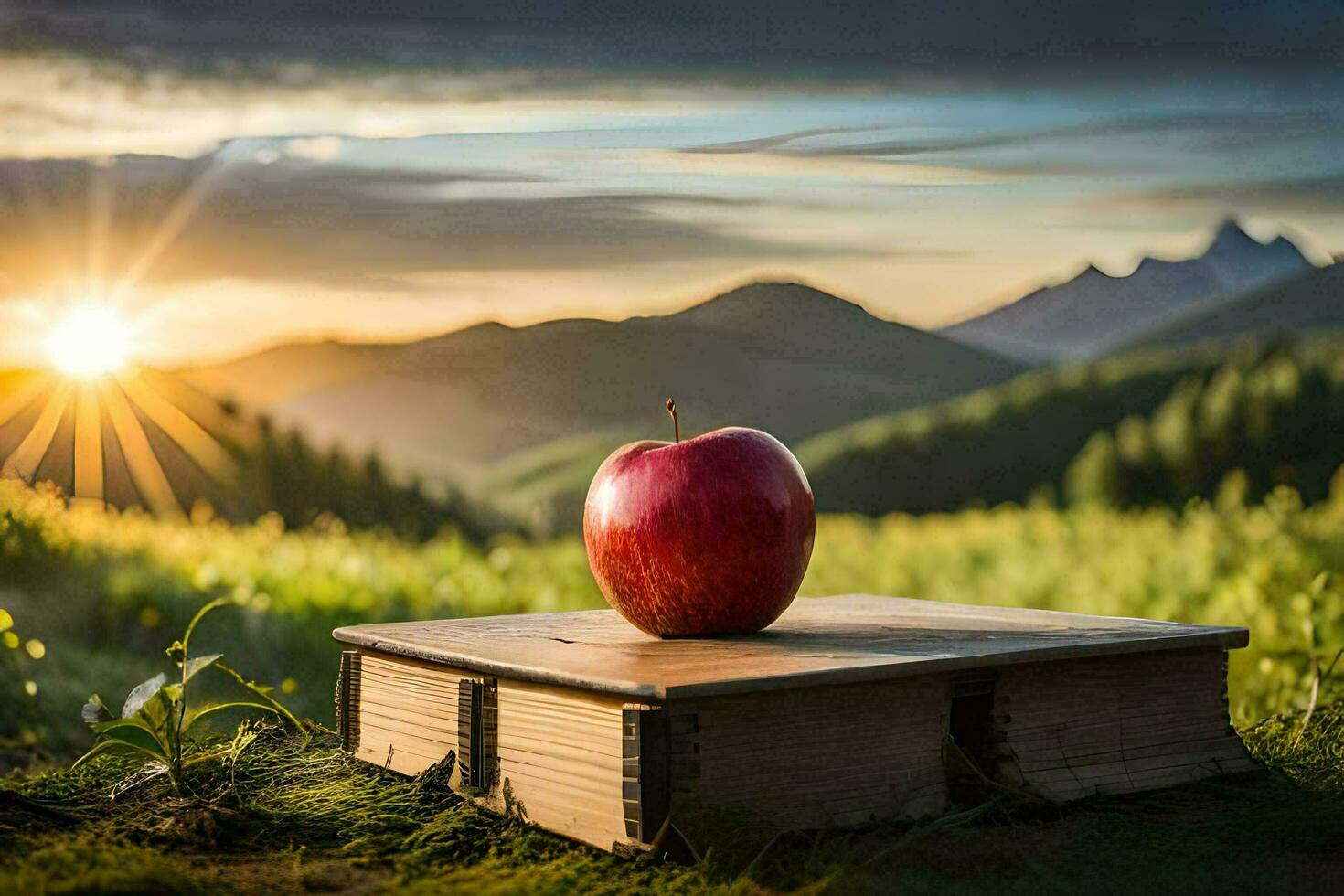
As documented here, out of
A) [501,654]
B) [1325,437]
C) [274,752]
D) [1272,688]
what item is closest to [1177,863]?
[501,654]

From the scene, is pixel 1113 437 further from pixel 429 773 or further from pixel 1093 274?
pixel 429 773

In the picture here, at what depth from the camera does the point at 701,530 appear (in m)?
3.12

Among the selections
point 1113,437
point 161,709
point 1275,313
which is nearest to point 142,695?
point 161,709

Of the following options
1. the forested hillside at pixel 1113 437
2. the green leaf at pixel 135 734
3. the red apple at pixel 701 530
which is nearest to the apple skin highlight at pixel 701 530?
the red apple at pixel 701 530

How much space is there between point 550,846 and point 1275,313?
735 cm

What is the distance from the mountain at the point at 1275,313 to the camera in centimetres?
851

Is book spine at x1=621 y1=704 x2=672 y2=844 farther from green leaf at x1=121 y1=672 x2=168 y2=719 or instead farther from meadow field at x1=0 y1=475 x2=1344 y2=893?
green leaf at x1=121 y1=672 x2=168 y2=719

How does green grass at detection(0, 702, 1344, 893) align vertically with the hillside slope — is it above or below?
below

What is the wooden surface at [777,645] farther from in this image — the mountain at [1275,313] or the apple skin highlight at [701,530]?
the mountain at [1275,313]

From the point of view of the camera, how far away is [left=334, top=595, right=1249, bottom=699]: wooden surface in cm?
262

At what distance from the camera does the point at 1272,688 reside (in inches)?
215

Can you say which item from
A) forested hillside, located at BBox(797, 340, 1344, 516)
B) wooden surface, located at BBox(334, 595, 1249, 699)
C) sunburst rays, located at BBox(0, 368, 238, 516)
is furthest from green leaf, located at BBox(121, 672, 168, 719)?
forested hillside, located at BBox(797, 340, 1344, 516)

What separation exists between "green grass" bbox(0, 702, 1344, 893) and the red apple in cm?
64

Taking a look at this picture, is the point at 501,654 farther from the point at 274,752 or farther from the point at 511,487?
the point at 511,487
